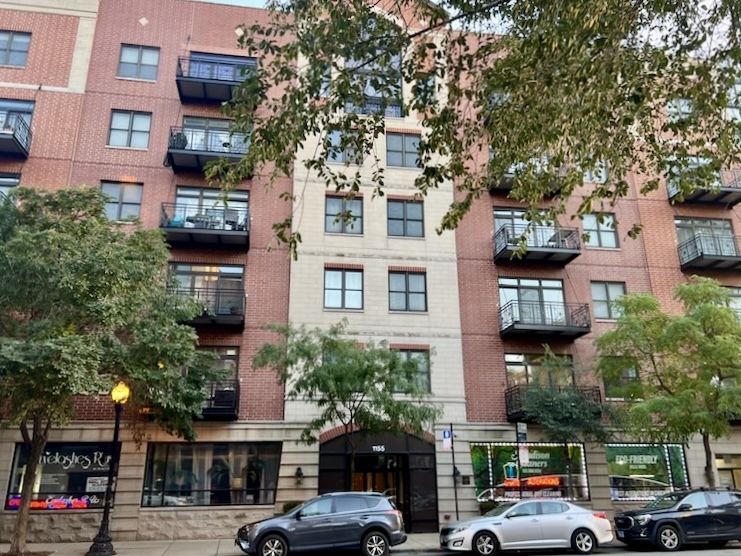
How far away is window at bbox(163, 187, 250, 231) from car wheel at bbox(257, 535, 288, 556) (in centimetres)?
1090

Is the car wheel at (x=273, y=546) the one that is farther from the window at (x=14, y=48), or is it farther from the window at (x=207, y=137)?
the window at (x=14, y=48)

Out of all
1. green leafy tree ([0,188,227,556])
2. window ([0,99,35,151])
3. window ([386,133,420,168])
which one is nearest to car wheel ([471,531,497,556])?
green leafy tree ([0,188,227,556])

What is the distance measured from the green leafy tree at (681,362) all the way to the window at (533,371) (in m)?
2.24

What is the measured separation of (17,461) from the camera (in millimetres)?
18219

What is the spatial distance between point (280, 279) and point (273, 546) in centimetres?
992

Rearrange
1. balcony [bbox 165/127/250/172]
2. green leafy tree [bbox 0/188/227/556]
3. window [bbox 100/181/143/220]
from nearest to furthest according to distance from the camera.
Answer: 1. green leafy tree [bbox 0/188/227/556]
2. balcony [bbox 165/127/250/172]
3. window [bbox 100/181/143/220]

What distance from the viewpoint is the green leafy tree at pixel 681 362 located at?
16.1 meters

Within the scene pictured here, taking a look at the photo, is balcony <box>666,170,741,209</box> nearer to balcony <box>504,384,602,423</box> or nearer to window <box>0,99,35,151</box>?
balcony <box>504,384,602,423</box>

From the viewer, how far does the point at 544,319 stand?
850 inches

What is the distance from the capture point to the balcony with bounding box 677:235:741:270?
74.9 feet

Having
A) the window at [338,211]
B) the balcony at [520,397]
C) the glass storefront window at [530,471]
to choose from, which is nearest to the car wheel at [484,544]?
the glass storefront window at [530,471]

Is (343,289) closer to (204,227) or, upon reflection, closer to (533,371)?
(204,227)

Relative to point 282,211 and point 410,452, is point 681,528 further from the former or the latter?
point 282,211

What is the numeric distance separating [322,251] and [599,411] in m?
10.9
